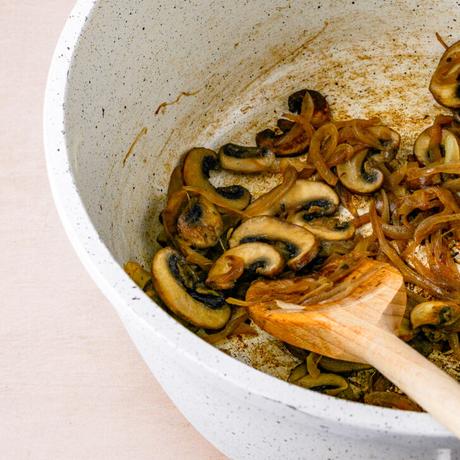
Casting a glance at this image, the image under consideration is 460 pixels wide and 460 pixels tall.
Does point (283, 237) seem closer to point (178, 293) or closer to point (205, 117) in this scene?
point (178, 293)

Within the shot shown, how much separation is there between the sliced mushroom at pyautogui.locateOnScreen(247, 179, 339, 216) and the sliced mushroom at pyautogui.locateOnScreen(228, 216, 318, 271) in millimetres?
105

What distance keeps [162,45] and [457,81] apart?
633 mm

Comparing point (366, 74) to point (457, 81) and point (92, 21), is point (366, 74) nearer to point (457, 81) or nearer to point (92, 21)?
point (457, 81)

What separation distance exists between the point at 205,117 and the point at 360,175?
374 millimetres

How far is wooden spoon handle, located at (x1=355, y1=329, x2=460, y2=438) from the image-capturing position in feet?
3.95

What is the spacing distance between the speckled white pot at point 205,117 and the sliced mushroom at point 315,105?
45 mm

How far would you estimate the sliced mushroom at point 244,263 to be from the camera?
1752mm

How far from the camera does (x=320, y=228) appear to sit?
1863mm

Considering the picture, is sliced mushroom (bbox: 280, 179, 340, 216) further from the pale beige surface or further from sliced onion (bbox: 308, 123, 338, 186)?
the pale beige surface

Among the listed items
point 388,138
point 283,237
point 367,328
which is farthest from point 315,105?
point 367,328

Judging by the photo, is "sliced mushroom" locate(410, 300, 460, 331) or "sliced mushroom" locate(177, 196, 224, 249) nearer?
"sliced mushroom" locate(410, 300, 460, 331)

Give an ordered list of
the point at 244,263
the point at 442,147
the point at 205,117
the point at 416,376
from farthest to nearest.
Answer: the point at 205,117 → the point at 442,147 → the point at 244,263 → the point at 416,376

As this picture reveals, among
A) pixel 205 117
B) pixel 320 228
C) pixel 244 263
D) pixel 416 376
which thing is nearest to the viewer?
pixel 416 376

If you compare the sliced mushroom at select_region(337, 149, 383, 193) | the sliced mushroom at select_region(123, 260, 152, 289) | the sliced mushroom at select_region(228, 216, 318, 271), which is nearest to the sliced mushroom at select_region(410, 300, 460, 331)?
the sliced mushroom at select_region(228, 216, 318, 271)
